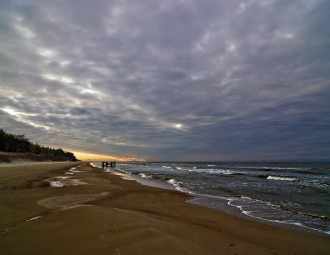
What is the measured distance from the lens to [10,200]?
11.2 m

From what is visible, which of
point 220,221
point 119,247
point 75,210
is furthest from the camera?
point 220,221

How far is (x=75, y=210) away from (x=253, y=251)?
5.90 m

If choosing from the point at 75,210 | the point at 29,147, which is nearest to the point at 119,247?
the point at 75,210

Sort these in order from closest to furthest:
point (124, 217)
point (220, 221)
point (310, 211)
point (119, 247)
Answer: point (119, 247) < point (124, 217) < point (220, 221) < point (310, 211)

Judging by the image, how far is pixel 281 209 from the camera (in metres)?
12.8

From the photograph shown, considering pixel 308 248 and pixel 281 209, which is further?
pixel 281 209

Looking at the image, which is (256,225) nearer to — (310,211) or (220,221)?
(220,221)

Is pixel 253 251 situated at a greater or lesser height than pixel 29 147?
lesser

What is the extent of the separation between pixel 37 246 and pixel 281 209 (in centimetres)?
1157

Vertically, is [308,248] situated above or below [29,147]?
below

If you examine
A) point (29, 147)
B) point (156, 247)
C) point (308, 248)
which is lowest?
point (308, 248)

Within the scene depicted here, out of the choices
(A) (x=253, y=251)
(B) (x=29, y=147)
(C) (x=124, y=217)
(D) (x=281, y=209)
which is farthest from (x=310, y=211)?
(B) (x=29, y=147)

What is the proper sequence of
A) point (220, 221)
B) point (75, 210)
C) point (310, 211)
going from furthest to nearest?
1. point (310, 211)
2. point (220, 221)
3. point (75, 210)

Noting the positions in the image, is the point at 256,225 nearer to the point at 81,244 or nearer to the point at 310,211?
the point at 310,211
